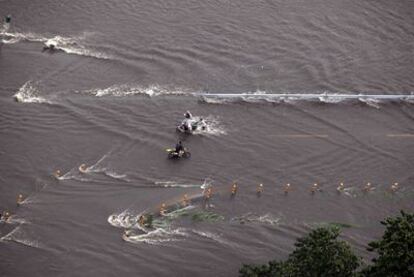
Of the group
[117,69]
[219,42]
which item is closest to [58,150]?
[117,69]

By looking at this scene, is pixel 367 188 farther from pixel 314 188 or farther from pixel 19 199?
pixel 19 199

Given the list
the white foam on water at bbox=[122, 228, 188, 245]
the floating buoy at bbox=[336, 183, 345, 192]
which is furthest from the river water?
the floating buoy at bbox=[336, 183, 345, 192]

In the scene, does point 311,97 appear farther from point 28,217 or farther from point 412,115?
point 28,217

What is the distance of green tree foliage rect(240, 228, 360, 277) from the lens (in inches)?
877

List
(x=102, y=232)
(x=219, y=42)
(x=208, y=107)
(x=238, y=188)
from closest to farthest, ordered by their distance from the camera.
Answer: (x=102, y=232) → (x=238, y=188) → (x=208, y=107) → (x=219, y=42)

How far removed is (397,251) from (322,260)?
2.75 m

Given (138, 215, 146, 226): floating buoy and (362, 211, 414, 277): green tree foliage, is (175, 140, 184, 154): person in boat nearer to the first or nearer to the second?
(138, 215, 146, 226): floating buoy

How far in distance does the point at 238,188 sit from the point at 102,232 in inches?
294

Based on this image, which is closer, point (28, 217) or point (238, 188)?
point (28, 217)

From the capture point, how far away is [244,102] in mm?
38656

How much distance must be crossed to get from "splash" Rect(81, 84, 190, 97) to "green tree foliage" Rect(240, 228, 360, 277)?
17962 millimetres

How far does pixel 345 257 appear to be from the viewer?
2233cm

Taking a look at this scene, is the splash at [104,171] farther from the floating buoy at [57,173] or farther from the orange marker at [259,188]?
the orange marker at [259,188]

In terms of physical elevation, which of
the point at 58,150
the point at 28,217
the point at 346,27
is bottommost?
the point at 28,217
